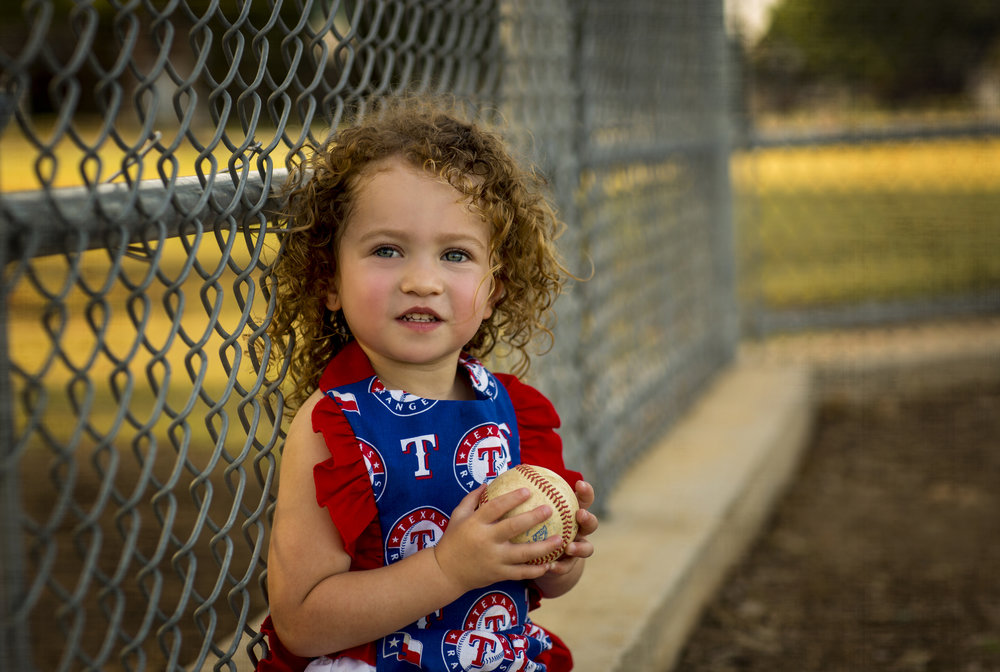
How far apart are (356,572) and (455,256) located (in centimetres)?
57

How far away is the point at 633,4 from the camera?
4652mm

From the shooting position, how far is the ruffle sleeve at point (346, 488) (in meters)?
1.74

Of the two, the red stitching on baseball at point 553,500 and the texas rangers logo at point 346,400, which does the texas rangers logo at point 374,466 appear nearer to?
the texas rangers logo at point 346,400

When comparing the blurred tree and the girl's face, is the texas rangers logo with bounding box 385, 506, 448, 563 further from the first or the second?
the blurred tree

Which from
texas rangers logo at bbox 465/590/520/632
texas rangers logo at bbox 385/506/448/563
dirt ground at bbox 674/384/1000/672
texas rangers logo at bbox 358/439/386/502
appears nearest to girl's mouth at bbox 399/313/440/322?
texas rangers logo at bbox 358/439/386/502

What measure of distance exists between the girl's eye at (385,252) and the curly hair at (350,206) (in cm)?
9

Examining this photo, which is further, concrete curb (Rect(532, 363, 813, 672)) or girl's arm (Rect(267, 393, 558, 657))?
concrete curb (Rect(532, 363, 813, 672))

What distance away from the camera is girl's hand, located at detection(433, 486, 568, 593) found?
1700 mm

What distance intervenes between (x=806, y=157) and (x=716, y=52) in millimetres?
1978

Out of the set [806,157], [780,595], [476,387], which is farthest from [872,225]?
[476,387]

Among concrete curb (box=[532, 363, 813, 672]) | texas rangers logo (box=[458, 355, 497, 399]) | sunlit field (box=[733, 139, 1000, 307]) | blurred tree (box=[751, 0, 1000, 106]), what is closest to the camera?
texas rangers logo (box=[458, 355, 497, 399])

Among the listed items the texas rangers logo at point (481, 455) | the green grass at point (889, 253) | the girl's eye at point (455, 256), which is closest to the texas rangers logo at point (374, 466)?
the texas rangers logo at point (481, 455)

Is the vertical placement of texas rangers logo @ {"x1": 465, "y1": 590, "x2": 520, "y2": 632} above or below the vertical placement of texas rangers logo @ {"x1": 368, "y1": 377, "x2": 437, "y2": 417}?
below

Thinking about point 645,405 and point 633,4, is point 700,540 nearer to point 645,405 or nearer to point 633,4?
point 645,405
